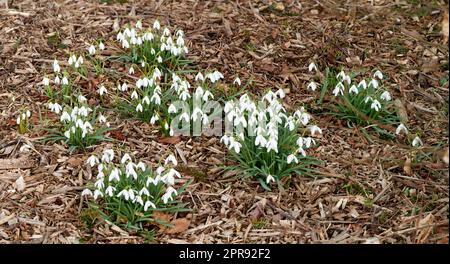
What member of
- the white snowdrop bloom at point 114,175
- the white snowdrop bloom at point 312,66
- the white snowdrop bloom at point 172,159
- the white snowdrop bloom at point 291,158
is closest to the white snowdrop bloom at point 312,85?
the white snowdrop bloom at point 312,66

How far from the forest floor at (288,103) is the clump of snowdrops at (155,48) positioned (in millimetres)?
250

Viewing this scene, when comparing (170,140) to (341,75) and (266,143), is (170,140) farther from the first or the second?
(341,75)

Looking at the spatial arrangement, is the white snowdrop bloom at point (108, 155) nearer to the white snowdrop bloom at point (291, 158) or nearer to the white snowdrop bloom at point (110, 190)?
the white snowdrop bloom at point (110, 190)

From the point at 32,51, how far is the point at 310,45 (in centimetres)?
236

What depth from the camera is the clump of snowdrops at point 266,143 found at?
159 inches

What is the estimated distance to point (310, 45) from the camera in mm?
5402

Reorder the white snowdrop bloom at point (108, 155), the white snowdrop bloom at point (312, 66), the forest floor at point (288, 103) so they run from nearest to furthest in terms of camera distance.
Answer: the forest floor at point (288, 103) → the white snowdrop bloom at point (108, 155) → the white snowdrop bloom at point (312, 66)

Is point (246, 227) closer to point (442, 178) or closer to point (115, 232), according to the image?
point (115, 232)

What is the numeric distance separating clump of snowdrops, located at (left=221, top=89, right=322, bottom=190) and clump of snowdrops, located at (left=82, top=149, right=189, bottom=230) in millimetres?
464

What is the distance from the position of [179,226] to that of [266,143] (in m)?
0.75

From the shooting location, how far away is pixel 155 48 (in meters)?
5.08

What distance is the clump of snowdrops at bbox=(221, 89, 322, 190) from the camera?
4031 millimetres

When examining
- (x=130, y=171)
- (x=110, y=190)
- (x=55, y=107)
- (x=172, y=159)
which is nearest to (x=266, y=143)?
(x=172, y=159)
